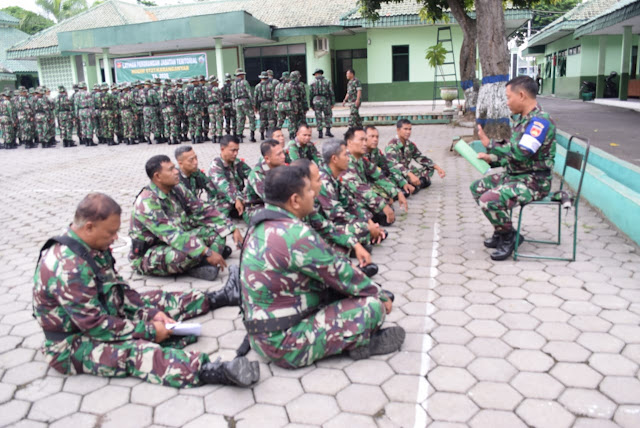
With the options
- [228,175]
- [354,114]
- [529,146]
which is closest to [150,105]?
[354,114]

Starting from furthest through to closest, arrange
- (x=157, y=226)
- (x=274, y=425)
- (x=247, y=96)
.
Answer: (x=247, y=96), (x=157, y=226), (x=274, y=425)

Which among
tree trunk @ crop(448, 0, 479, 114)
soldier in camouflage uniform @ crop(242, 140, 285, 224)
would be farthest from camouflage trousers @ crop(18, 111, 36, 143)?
soldier in camouflage uniform @ crop(242, 140, 285, 224)

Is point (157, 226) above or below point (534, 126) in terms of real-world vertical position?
below

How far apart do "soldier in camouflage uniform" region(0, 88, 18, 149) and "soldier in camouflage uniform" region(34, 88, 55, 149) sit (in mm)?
833

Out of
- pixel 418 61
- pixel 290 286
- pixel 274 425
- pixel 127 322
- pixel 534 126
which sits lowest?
pixel 274 425

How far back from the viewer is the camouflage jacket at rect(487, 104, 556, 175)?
4199mm

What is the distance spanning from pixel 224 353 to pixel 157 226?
1328 mm

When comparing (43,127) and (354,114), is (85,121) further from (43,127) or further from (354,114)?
(354,114)

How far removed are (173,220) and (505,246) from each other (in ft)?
9.30

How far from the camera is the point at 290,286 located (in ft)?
8.95

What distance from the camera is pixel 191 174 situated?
4.95 meters

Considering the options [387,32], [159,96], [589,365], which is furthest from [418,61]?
[589,365]

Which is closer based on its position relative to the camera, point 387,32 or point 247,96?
point 247,96

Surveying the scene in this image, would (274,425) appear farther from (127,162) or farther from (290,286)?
(127,162)
